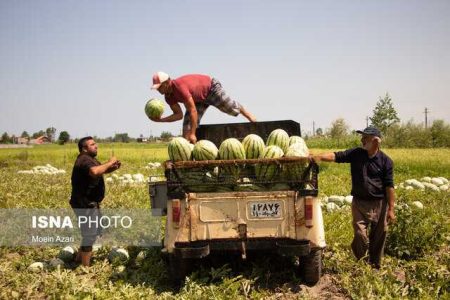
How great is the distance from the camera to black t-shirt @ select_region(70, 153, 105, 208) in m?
5.88

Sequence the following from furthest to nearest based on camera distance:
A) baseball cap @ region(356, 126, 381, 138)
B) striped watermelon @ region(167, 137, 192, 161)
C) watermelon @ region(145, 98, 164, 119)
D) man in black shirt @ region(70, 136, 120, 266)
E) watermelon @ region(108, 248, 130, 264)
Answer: watermelon @ region(145, 98, 164, 119) < watermelon @ region(108, 248, 130, 264) < man in black shirt @ region(70, 136, 120, 266) < baseball cap @ region(356, 126, 381, 138) < striped watermelon @ region(167, 137, 192, 161)

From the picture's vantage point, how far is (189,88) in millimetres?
7000

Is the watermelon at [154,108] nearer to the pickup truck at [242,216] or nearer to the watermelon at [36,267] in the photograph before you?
the pickup truck at [242,216]

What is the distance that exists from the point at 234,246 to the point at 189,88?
10.8 ft

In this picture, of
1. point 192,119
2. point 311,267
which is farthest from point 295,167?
point 192,119

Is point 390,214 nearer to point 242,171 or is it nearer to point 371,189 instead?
point 371,189

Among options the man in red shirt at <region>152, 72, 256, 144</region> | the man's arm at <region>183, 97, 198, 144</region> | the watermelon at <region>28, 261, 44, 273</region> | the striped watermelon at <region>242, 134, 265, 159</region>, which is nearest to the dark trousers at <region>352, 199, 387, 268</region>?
the striped watermelon at <region>242, 134, 265, 159</region>

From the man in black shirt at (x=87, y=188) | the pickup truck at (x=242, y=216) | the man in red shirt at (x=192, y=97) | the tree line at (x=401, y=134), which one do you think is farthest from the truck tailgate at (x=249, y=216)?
the tree line at (x=401, y=134)

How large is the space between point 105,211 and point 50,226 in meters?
1.32

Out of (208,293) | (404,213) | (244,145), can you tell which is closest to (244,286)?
(208,293)

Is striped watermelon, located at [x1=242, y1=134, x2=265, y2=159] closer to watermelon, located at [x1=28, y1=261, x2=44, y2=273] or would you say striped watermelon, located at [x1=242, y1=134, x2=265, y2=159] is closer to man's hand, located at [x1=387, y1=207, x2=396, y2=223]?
man's hand, located at [x1=387, y1=207, x2=396, y2=223]

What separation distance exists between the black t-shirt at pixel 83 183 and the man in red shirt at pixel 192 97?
5.05 ft

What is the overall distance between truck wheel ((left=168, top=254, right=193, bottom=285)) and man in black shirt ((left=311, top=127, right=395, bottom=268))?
2247 mm

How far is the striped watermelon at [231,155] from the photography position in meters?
4.84
